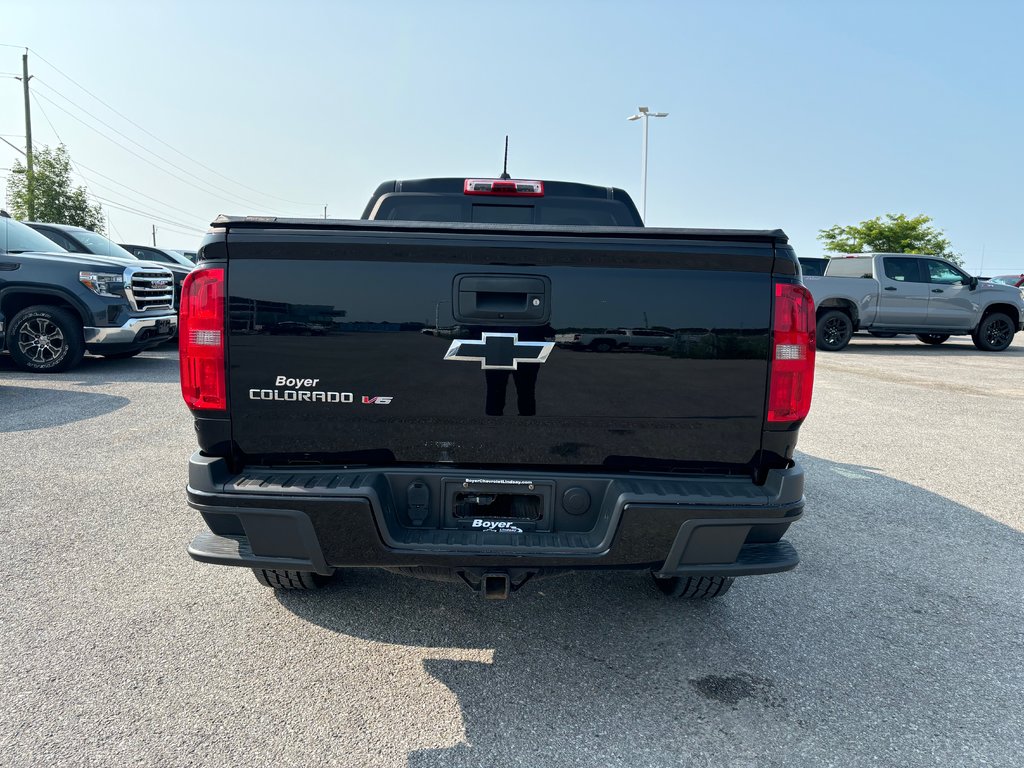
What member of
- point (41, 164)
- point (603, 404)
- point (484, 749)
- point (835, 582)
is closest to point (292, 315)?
point (603, 404)

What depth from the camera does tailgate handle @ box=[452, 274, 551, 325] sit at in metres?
2.42

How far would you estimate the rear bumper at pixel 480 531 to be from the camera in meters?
2.38

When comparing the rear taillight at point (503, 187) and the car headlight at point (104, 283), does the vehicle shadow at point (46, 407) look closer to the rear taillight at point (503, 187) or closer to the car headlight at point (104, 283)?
the car headlight at point (104, 283)

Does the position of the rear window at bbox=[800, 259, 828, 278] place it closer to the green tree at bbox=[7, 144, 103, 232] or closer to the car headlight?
the car headlight

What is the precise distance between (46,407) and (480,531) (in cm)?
674

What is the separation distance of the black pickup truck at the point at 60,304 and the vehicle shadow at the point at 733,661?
768 cm

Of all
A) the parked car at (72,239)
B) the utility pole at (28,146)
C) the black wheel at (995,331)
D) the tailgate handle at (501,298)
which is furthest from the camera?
the utility pole at (28,146)

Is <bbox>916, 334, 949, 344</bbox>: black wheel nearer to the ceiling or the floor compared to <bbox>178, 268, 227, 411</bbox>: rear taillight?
nearer to the floor

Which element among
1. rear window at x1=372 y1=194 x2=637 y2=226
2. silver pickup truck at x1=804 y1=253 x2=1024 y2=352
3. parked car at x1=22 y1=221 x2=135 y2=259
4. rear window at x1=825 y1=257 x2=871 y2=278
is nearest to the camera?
rear window at x1=372 y1=194 x2=637 y2=226

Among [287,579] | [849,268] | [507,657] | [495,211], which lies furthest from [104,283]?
[849,268]

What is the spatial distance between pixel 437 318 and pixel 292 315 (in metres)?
0.49

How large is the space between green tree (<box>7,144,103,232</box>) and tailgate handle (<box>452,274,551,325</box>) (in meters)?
33.8

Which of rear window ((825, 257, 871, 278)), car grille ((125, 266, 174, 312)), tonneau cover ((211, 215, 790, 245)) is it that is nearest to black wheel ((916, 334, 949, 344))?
rear window ((825, 257, 871, 278))

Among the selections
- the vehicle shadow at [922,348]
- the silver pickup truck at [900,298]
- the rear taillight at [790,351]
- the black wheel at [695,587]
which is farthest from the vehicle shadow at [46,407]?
the vehicle shadow at [922,348]
